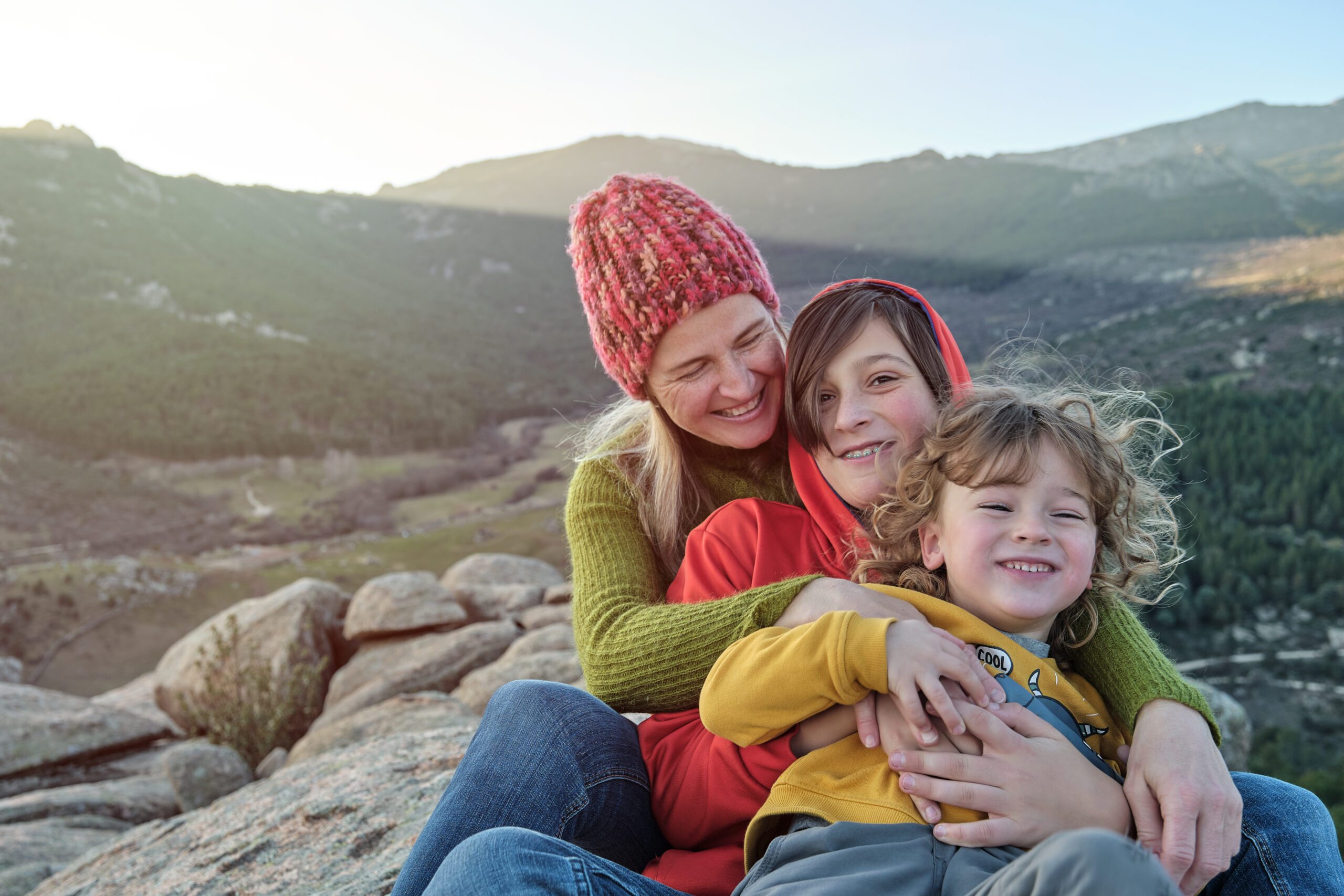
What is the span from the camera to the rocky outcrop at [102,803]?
3975mm

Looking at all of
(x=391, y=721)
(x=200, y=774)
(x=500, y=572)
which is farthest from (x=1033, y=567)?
(x=500, y=572)

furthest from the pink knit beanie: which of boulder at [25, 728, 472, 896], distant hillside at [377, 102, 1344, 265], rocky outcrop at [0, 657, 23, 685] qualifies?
distant hillside at [377, 102, 1344, 265]

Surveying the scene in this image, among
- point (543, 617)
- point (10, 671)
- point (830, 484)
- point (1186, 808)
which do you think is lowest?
point (10, 671)

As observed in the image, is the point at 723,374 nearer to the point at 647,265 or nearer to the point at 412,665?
the point at 647,265

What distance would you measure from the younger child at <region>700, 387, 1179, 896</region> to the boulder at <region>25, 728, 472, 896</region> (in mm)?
1507

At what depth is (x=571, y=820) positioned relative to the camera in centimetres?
169

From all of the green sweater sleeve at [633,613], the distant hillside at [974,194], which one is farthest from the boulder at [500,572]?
the distant hillside at [974,194]

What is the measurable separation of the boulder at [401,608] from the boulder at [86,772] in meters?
1.83

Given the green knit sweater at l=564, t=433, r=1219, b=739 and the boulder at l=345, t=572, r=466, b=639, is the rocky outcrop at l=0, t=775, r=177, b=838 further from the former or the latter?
the green knit sweater at l=564, t=433, r=1219, b=739

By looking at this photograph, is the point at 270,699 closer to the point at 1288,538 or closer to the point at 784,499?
the point at 784,499

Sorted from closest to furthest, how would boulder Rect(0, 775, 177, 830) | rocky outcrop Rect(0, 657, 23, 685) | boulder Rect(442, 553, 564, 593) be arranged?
boulder Rect(0, 775, 177, 830), rocky outcrop Rect(0, 657, 23, 685), boulder Rect(442, 553, 564, 593)

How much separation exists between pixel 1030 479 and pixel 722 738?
0.92 meters

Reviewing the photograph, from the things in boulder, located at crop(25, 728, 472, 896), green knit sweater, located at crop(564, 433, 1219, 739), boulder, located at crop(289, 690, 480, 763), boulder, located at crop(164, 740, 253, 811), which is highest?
green knit sweater, located at crop(564, 433, 1219, 739)

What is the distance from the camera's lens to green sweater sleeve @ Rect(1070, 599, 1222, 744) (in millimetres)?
1590
